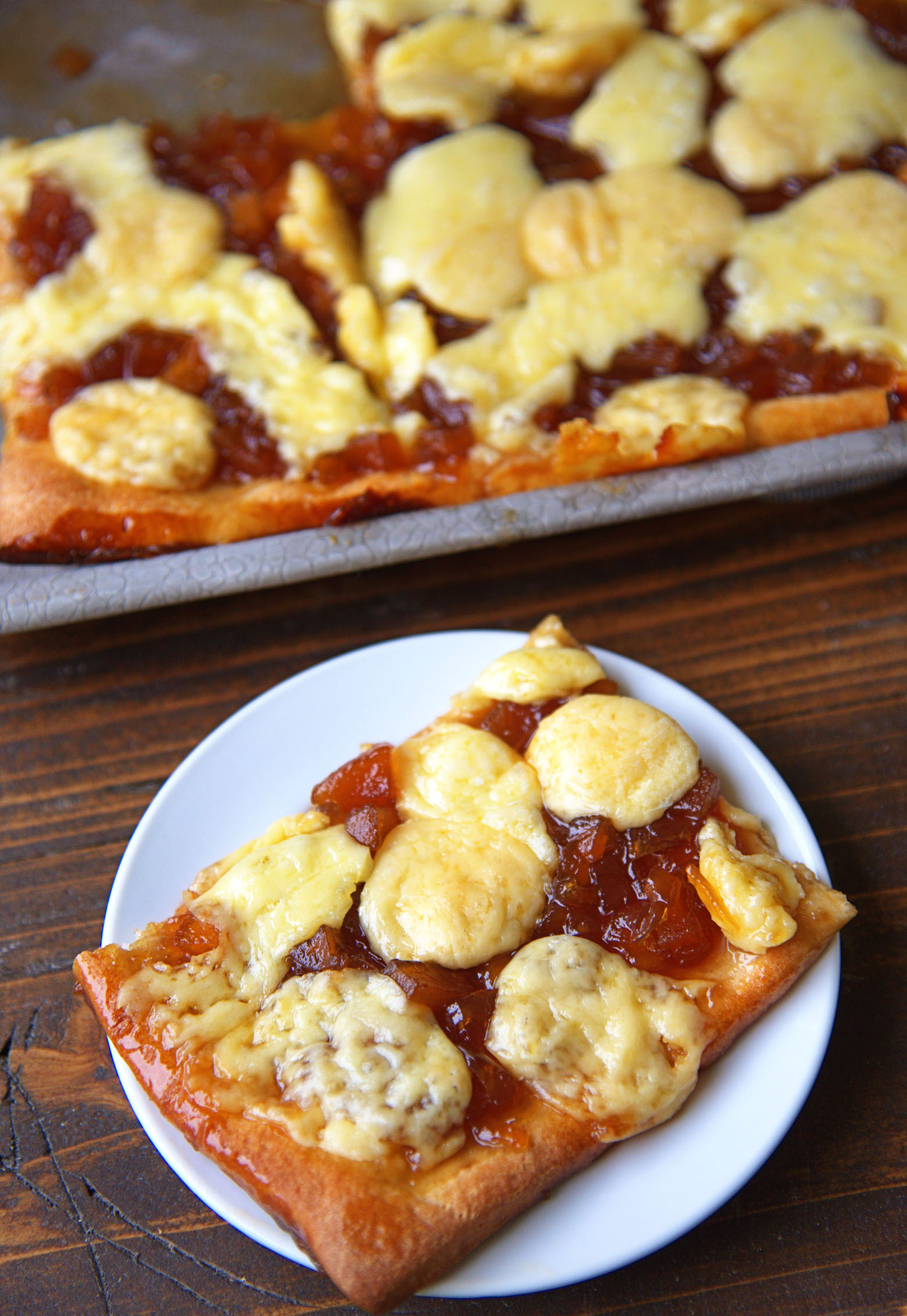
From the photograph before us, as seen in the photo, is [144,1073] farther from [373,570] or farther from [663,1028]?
[373,570]

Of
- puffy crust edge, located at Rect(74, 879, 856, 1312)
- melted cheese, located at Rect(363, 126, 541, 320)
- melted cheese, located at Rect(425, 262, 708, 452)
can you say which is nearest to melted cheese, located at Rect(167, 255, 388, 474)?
melted cheese, located at Rect(425, 262, 708, 452)

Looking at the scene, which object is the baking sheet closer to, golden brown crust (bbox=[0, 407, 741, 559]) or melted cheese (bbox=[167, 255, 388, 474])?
golden brown crust (bbox=[0, 407, 741, 559])

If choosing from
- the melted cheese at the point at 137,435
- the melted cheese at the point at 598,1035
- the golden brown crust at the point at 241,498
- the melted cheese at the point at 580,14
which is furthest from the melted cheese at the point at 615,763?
the melted cheese at the point at 580,14

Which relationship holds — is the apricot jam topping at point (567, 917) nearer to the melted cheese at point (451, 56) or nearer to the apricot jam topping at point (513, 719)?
the apricot jam topping at point (513, 719)

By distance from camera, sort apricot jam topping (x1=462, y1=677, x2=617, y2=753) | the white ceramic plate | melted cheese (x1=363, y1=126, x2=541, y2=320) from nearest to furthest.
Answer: the white ceramic plate
apricot jam topping (x1=462, y1=677, x2=617, y2=753)
melted cheese (x1=363, y1=126, x2=541, y2=320)

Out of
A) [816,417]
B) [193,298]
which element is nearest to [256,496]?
[193,298]

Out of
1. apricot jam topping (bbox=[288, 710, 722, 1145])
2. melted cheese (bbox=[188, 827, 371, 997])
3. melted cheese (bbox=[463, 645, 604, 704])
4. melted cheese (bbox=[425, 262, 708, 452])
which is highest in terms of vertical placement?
melted cheese (bbox=[425, 262, 708, 452])

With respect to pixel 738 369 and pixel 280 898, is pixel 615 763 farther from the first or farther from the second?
pixel 738 369

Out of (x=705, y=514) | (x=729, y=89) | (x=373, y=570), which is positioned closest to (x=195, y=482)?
(x=373, y=570)
